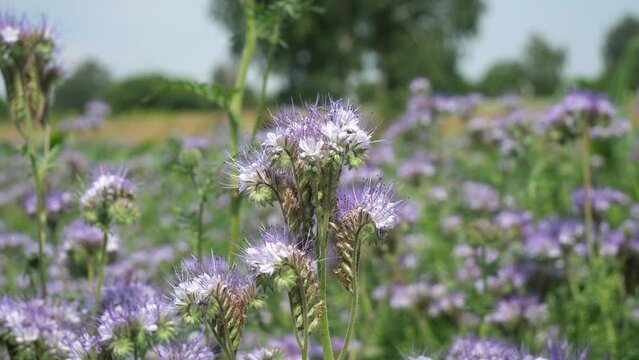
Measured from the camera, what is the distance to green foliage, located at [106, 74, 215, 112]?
8.82 feet

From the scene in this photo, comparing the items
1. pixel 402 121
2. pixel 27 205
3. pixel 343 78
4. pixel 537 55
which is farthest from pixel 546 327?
pixel 537 55

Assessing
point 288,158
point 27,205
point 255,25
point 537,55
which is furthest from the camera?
point 537,55

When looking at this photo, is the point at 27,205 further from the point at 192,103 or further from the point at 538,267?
the point at 192,103

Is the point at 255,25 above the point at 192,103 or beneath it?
beneath

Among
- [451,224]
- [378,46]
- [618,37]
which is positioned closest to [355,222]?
[451,224]

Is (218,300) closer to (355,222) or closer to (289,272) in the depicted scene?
(289,272)

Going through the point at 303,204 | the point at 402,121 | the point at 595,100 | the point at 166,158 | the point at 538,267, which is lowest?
the point at 303,204

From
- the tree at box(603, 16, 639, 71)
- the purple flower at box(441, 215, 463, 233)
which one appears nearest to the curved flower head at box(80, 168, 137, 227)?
the purple flower at box(441, 215, 463, 233)

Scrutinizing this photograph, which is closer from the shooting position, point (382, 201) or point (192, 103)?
point (382, 201)

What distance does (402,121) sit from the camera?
7352 mm

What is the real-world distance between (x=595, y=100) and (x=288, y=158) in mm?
2912

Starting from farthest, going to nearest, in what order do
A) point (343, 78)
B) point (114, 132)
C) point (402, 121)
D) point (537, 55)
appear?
point (537, 55)
point (343, 78)
point (114, 132)
point (402, 121)

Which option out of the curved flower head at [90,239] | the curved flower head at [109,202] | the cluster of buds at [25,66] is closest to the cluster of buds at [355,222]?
the curved flower head at [109,202]

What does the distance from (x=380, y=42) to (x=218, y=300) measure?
39749 millimetres
